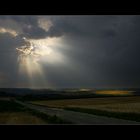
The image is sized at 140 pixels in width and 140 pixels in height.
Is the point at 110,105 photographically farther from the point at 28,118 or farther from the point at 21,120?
the point at 21,120

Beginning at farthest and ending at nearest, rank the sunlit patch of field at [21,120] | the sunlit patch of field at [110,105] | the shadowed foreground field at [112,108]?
the sunlit patch of field at [110,105]
the shadowed foreground field at [112,108]
the sunlit patch of field at [21,120]

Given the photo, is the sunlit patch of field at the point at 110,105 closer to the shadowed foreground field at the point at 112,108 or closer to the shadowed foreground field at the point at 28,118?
the shadowed foreground field at the point at 112,108

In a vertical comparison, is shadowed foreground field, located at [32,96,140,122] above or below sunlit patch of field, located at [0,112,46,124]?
above

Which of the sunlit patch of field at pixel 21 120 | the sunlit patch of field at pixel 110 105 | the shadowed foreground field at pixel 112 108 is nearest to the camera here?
the sunlit patch of field at pixel 21 120

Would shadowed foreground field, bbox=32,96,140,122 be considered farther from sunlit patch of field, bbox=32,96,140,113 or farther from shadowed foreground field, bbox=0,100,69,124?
shadowed foreground field, bbox=0,100,69,124

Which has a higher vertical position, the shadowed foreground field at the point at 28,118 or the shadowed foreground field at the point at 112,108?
the shadowed foreground field at the point at 112,108

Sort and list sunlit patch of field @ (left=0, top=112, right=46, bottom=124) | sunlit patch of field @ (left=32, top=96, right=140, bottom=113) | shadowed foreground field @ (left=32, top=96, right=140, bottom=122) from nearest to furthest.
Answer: sunlit patch of field @ (left=0, top=112, right=46, bottom=124) < shadowed foreground field @ (left=32, top=96, right=140, bottom=122) < sunlit patch of field @ (left=32, top=96, right=140, bottom=113)

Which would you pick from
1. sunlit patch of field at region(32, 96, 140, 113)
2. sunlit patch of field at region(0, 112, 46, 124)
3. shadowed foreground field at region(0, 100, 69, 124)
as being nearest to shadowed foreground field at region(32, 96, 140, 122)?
sunlit patch of field at region(32, 96, 140, 113)

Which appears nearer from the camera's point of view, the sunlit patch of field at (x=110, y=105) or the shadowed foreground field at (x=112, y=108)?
the shadowed foreground field at (x=112, y=108)

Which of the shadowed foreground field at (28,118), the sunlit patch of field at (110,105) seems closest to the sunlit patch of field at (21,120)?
the shadowed foreground field at (28,118)

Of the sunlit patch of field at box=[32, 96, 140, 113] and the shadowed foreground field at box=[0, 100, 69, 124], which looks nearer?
the shadowed foreground field at box=[0, 100, 69, 124]

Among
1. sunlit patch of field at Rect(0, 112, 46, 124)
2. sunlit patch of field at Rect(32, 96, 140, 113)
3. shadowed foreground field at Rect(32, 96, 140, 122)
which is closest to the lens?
sunlit patch of field at Rect(0, 112, 46, 124)

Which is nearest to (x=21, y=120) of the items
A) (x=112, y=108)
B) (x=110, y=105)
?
(x=112, y=108)
